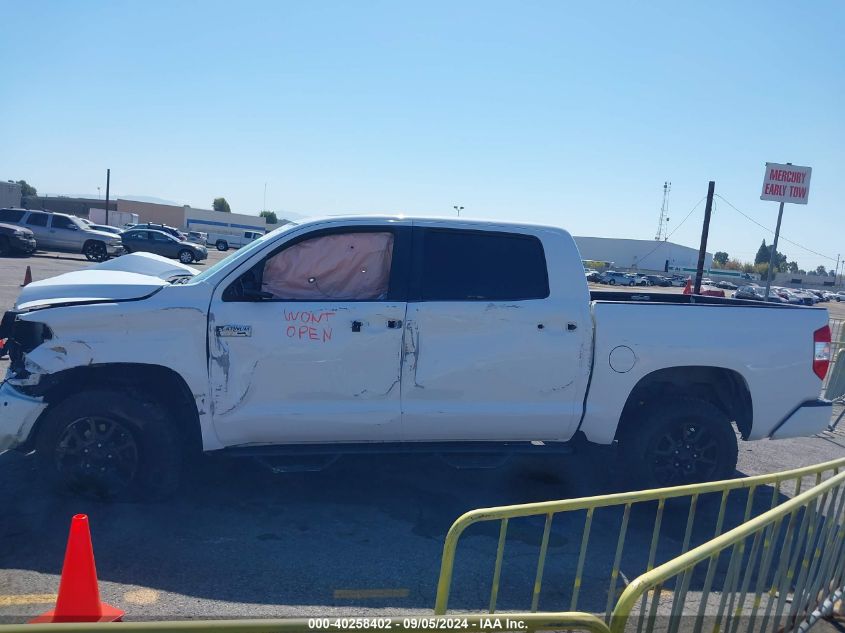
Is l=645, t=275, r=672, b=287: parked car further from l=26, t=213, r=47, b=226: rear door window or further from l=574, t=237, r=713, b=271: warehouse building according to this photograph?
l=26, t=213, r=47, b=226: rear door window

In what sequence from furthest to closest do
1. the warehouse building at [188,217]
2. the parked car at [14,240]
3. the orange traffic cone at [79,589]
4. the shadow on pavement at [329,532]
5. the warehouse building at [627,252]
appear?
the warehouse building at [627,252]
the warehouse building at [188,217]
the parked car at [14,240]
the shadow on pavement at [329,532]
the orange traffic cone at [79,589]

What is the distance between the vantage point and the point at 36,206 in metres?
75.1

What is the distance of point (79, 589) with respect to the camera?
11.4 feet

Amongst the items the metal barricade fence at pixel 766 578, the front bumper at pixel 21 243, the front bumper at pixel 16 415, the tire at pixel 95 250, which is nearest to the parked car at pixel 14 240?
the front bumper at pixel 21 243

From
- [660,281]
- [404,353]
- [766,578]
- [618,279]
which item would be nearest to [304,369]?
[404,353]

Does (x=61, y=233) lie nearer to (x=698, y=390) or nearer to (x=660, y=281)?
(x=698, y=390)

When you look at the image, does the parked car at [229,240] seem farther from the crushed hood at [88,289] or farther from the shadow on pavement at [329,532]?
the shadow on pavement at [329,532]

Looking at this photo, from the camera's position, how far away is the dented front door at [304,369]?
15.8 ft

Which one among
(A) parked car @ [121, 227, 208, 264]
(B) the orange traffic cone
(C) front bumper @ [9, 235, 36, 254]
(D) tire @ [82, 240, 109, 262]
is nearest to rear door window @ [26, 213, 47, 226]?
(C) front bumper @ [9, 235, 36, 254]

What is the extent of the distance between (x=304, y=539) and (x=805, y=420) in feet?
12.8

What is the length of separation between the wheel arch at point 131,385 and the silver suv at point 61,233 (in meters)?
25.2

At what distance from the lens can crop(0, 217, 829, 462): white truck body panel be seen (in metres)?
4.76

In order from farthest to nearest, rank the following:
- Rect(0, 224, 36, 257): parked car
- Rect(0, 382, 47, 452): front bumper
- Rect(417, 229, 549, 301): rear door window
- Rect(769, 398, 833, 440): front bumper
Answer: Rect(0, 224, 36, 257): parked car, Rect(769, 398, 833, 440): front bumper, Rect(417, 229, 549, 301): rear door window, Rect(0, 382, 47, 452): front bumper

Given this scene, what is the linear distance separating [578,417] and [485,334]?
3.09 feet
